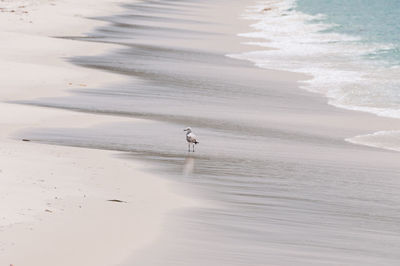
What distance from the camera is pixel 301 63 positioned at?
33.4 meters

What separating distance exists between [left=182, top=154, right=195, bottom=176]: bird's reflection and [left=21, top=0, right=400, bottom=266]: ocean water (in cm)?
2

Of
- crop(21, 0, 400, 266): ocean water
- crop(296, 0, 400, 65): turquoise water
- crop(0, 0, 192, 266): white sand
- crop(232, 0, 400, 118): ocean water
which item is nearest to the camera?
crop(0, 0, 192, 266): white sand

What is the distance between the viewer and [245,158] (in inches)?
610

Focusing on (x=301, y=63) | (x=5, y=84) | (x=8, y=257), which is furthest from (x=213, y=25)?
(x=8, y=257)

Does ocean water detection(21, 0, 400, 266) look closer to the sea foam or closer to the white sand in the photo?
the sea foam

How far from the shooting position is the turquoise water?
4022 centimetres

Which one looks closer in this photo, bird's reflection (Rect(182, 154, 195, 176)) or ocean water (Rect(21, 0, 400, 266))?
ocean water (Rect(21, 0, 400, 266))

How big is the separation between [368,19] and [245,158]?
5002 cm

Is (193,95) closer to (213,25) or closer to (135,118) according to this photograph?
(135,118)

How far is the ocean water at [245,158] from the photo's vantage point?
10.1 meters

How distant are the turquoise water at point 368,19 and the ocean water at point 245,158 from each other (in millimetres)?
5266

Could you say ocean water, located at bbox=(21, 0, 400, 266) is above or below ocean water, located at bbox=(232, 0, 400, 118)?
below

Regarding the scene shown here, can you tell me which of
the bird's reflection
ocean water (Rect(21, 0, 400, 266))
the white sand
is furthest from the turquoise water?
the bird's reflection

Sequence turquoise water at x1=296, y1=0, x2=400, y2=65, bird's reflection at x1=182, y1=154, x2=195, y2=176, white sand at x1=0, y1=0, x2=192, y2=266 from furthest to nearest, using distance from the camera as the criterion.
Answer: turquoise water at x1=296, y1=0, x2=400, y2=65 → bird's reflection at x1=182, y1=154, x2=195, y2=176 → white sand at x1=0, y1=0, x2=192, y2=266
